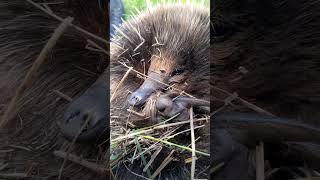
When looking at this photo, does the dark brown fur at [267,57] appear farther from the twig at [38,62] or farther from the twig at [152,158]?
the twig at [38,62]

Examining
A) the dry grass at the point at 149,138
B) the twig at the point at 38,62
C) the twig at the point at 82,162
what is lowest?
the twig at the point at 82,162

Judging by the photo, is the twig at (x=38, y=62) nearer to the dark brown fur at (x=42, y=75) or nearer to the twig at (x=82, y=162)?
the dark brown fur at (x=42, y=75)

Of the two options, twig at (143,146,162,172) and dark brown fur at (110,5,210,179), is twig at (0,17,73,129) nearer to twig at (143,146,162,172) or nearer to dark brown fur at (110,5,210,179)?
dark brown fur at (110,5,210,179)

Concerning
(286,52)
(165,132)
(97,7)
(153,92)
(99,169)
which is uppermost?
(97,7)

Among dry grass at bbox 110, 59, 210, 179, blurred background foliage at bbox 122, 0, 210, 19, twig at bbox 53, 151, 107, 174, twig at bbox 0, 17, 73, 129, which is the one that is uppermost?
blurred background foliage at bbox 122, 0, 210, 19

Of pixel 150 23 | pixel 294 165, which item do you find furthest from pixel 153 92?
pixel 294 165

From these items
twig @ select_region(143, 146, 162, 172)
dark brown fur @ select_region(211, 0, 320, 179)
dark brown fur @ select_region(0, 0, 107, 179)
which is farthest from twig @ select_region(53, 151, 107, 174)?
dark brown fur @ select_region(211, 0, 320, 179)

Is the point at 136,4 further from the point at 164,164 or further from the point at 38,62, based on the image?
the point at 164,164

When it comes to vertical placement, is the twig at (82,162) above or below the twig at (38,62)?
below

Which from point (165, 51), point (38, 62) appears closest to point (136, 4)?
point (165, 51)

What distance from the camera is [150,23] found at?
71.5 inches

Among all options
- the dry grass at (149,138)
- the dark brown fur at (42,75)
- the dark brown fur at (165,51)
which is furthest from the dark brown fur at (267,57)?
the dark brown fur at (42,75)

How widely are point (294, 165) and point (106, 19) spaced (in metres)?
0.67

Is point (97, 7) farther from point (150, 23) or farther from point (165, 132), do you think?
point (165, 132)
